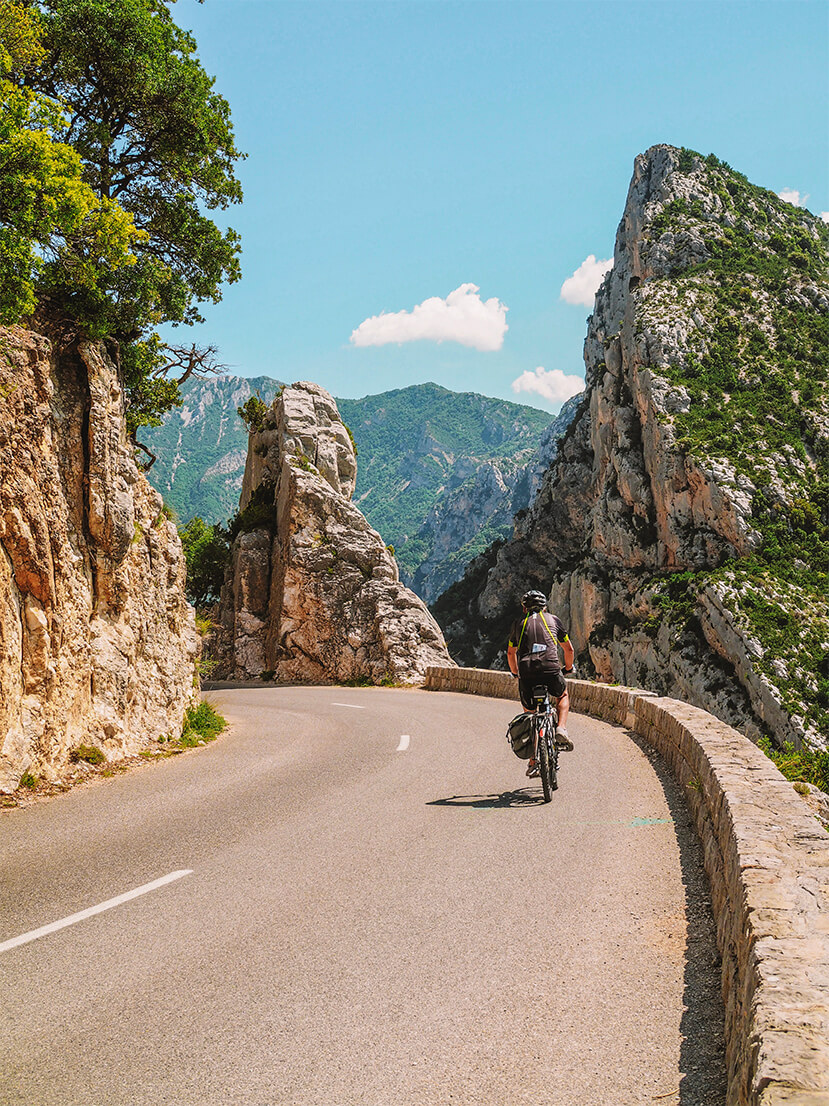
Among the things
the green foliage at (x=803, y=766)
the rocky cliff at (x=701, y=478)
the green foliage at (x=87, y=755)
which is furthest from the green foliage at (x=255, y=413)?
the green foliage at (x=803, y=766)

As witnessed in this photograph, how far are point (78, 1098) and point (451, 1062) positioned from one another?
1.51 metres

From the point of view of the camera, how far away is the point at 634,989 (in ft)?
13.1

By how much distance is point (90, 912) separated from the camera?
17.0ft

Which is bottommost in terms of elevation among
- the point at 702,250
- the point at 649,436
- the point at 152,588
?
the point at 152,588

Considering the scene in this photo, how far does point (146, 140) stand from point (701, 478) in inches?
2147

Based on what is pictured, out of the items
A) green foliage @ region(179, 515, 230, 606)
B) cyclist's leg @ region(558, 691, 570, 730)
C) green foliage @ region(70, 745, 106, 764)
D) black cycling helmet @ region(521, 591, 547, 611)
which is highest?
green foliage @ region(179, 515, 230, 606)

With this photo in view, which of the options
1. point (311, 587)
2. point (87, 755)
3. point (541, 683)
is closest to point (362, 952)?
point (541, 683)

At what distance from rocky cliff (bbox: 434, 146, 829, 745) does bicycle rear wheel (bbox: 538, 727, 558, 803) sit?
42927mm

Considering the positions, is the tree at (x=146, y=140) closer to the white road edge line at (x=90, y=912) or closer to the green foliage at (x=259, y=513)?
the white road edge line at (x=90, y=912)

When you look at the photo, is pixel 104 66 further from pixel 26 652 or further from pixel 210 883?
pixel 210 883

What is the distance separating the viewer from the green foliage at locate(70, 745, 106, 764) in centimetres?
1046

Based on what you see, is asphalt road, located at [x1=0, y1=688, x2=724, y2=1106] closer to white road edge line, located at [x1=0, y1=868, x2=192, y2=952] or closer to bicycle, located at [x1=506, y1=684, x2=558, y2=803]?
white road edge line, located at [x1=0, y1=868, x2=192, y2=952]

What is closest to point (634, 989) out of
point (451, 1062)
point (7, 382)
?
point (451, 1062)

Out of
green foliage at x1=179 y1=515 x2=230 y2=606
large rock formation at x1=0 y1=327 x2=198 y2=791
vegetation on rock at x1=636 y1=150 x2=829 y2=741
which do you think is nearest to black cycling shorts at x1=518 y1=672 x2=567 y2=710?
large rock formation at x1=0 y1=327 x2=198 y2=791
